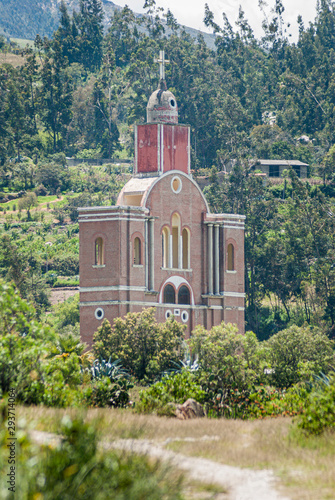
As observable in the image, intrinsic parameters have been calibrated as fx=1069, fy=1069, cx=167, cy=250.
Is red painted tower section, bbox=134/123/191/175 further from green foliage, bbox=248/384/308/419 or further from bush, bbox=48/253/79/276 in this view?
bush, bbox=48/253/79/276

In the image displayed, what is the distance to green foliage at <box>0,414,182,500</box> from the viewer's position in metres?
12.7

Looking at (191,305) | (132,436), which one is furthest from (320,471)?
(191,305)

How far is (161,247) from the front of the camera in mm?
51000

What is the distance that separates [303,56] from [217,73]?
29.5 feet

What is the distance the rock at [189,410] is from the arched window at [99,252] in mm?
20770

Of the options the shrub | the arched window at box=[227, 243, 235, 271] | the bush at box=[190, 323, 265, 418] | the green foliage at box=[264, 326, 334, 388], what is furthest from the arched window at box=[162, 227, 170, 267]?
the shrub

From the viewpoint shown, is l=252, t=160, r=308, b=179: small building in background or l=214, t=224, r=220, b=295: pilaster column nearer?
l=214, t=224, r=220, b=295: pilaster column

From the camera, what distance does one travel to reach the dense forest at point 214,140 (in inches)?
2879

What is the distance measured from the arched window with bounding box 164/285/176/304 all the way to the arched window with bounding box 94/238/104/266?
3.42 meters

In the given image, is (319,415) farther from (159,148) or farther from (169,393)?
(159,148)

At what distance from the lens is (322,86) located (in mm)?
101375

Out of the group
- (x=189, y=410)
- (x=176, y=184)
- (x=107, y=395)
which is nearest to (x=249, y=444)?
(x=189, y=410)

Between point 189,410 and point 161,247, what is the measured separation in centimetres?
2330

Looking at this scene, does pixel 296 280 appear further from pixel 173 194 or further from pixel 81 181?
pixel 81 181
